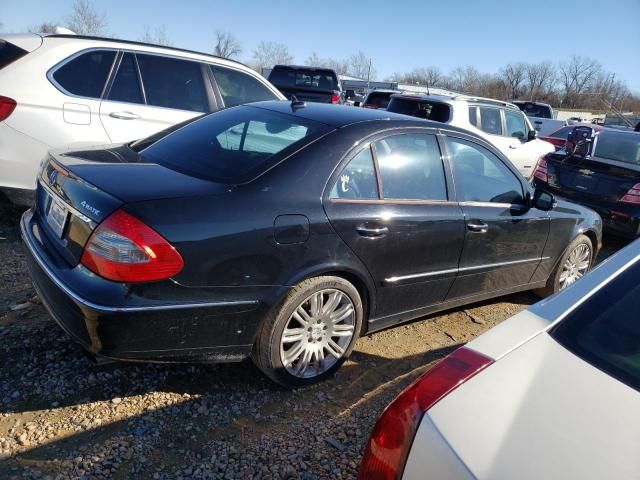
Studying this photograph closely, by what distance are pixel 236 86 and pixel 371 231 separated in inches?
137

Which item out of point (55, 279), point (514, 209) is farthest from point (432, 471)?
point (514, 209)

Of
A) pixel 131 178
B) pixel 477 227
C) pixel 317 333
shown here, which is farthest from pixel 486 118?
pixel 131 178

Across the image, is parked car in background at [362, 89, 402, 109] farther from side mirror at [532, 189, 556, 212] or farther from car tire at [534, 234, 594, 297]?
side mirror at [532, 189, 556, 212]

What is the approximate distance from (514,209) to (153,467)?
9.88ft

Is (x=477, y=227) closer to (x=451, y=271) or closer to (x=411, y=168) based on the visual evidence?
(x=451, y=271)

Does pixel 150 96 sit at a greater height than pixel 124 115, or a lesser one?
greater

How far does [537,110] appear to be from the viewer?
21.8 meters

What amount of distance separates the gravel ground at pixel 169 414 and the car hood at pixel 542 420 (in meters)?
1.21

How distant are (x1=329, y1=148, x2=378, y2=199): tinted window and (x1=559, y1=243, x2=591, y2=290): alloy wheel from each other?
2.57 metres

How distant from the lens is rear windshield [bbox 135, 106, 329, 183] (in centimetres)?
265

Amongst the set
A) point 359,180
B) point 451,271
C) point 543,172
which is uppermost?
point 359,180

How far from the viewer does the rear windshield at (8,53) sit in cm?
414

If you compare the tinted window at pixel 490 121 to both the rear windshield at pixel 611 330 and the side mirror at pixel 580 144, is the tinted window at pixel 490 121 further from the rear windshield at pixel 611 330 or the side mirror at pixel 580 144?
the rear windshield at pixel 611 330

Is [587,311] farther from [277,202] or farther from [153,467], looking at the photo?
[153,467]
